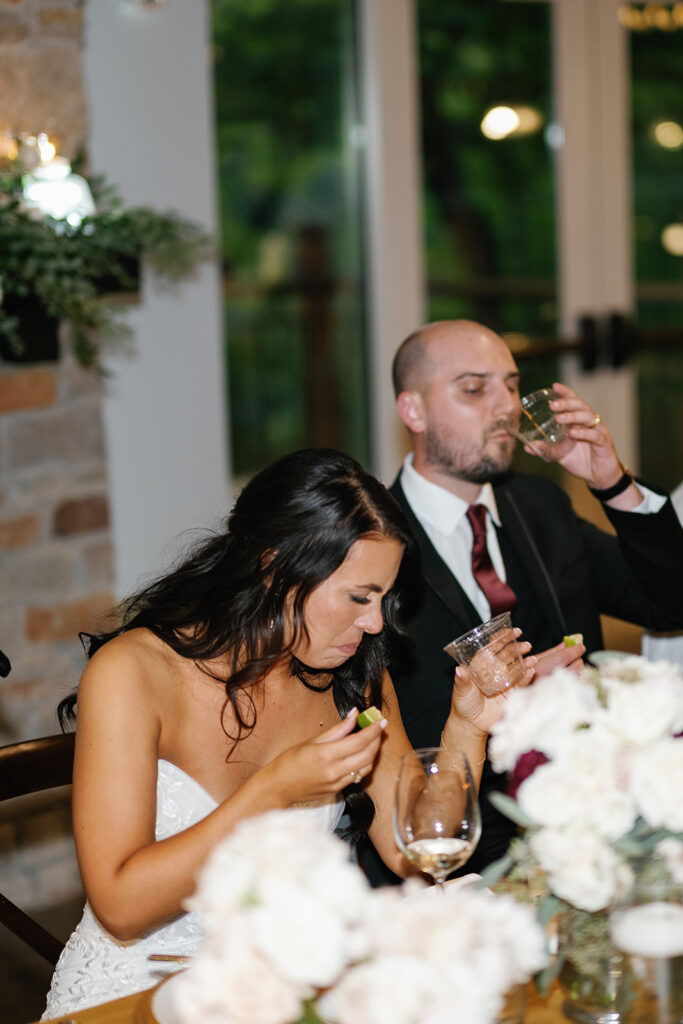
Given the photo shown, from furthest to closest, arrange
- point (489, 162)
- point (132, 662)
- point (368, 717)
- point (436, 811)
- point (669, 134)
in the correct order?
point (669, 134), point (489, 162), point (132, 662), point (368, 717), point (436, 811)

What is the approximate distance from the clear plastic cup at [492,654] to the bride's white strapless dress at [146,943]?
33 cm

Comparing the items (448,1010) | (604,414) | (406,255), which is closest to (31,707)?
(406,255)

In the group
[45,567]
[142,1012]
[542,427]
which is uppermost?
[542,427]

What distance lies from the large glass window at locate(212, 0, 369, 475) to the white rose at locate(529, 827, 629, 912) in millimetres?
3320

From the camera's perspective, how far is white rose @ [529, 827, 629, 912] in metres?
1.12

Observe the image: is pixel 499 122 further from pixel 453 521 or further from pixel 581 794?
pixel 581 794

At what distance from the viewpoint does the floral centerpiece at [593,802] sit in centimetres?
112

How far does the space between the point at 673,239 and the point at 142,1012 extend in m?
4.79

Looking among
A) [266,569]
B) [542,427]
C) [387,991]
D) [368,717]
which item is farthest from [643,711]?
[542,427]

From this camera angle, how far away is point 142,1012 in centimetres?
133

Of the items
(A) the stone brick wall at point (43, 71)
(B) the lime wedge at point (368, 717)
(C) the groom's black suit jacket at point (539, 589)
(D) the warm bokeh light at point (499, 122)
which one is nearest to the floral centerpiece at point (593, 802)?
(B) the lime wedge at point (368, 717)

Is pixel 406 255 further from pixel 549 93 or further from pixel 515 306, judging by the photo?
pixel 549 93

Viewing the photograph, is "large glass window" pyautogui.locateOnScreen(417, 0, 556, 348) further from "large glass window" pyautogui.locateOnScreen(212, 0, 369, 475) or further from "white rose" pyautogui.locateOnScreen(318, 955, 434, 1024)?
"white rose" pyautogui.locateOnScreen(318, 955, 434, 1024)

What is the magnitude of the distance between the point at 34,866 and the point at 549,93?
3.55m
